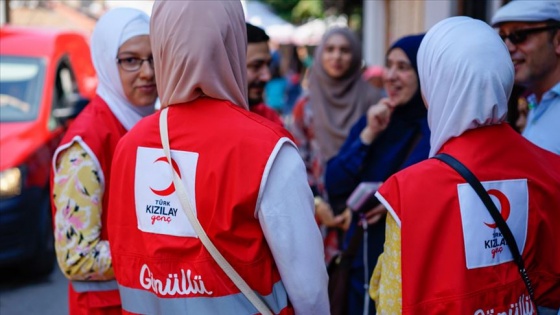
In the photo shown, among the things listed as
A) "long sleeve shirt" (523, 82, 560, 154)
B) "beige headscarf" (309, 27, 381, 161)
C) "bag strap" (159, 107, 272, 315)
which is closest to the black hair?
"beige headscarf" (309, 27, 381, 161)

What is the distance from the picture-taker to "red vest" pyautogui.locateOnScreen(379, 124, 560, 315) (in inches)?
93.9

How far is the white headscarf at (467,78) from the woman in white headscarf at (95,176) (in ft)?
4.01

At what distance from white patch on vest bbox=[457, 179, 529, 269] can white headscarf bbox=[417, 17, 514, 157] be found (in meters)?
0.21

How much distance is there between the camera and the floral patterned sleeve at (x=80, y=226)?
2.79m

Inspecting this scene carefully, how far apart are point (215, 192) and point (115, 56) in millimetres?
1141

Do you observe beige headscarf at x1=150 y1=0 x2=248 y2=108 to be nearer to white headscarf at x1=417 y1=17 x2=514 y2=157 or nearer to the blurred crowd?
the blurred crowd

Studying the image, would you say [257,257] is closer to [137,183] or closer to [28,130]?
[137,183]

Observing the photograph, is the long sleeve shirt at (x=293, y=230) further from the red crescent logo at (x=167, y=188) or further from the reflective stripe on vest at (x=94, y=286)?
the reflective stripe on vest at (x=94, y=286)

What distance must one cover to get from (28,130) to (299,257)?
16.3 ft

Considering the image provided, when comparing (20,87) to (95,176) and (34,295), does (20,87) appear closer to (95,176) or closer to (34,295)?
(34,295)

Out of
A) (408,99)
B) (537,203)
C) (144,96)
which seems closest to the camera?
(537,203)

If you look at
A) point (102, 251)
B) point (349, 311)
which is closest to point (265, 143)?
point (102, 251)

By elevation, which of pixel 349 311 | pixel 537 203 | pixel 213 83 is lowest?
pixel 349 311

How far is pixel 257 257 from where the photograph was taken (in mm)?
Result: 2357
